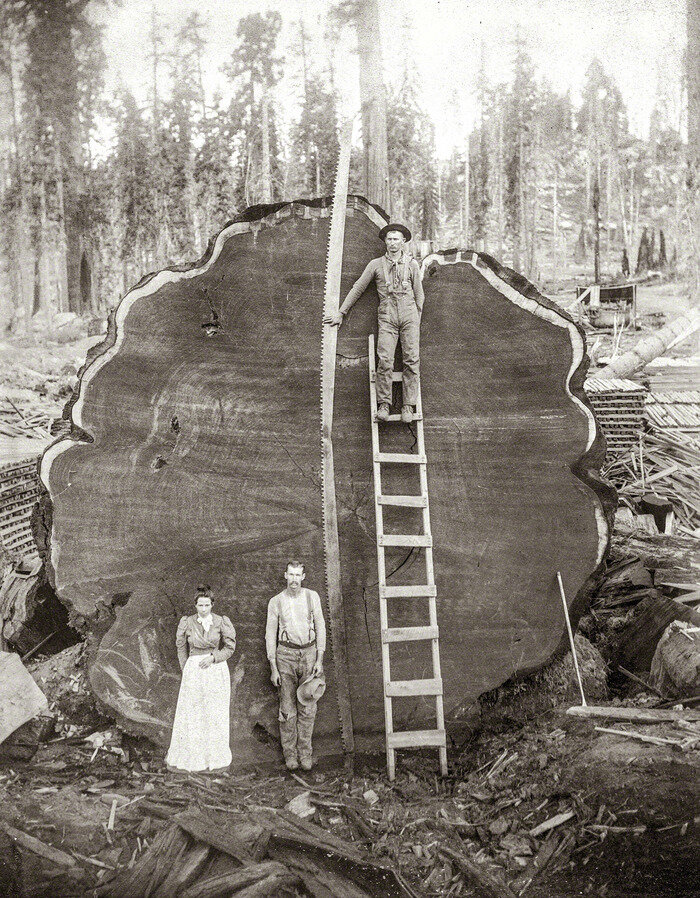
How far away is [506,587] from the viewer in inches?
137

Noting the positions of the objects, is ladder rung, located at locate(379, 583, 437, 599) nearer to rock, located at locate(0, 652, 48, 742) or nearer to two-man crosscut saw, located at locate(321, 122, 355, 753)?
two-man crosscut saw, located at locate(321, 122, 355, 753)

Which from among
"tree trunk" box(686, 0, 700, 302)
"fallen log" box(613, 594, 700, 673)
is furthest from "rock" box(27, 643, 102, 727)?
"tree trunk" box(686, 0, 700, 302)

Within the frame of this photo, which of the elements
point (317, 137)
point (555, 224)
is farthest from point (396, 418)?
point (555, 224)

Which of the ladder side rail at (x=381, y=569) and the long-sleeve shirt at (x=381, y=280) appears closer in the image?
the ladder side rail at (x=381, y=569)

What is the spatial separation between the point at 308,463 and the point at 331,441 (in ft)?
0.51

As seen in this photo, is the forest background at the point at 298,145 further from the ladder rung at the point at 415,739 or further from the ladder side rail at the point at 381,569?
the ladder rung at the point at 415,739

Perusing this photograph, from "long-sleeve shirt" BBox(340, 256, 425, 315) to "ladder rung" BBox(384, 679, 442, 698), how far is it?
1722 mm

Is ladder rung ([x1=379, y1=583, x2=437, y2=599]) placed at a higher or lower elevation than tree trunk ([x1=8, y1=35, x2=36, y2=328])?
lower

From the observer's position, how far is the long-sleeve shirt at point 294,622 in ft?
10.7

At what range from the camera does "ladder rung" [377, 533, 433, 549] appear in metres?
3.32

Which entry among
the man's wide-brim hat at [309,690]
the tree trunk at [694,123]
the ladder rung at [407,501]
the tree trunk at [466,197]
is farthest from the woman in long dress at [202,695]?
the tree trunk at [694,123]

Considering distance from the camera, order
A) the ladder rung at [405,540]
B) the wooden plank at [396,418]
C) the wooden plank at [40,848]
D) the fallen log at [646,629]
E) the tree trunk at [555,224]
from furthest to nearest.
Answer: the tree trunk at [555,224] < the fallen log at [646,629] < the wooden plank at [396,418] < the ladder rung at [405,540] < the wooden plank at [40,848]

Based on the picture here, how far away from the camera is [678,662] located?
3404 millimetres

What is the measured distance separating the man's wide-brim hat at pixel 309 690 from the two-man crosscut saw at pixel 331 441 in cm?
15
